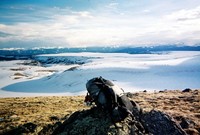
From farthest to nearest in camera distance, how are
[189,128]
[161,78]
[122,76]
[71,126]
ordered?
1. [122,76]
2. [161,78]
3. [189,128]
4. [71,126]

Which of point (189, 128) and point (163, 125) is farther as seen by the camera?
point (189, 128)

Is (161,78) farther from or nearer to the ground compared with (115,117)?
nearer to the ground

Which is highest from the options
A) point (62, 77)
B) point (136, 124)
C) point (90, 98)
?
point (90, 98)

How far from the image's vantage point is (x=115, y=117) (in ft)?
33.2

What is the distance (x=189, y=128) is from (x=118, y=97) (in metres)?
4.38

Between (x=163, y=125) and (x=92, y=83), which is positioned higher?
(x=92, y=83)

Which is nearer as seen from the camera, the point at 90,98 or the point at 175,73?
the point at 90,98

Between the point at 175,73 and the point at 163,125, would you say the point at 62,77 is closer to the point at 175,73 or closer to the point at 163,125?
the point at 175,73

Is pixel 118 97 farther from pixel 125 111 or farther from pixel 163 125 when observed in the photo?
pixel 163 125

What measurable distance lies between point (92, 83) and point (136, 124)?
2.21 metres

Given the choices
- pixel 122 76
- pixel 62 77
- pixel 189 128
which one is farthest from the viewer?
pixel 62 77

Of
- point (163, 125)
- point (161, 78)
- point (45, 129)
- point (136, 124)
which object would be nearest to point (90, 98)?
point (136, 124)

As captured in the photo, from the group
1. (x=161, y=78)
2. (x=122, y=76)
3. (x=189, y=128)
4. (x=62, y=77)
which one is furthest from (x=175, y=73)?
(x=189, y=128)

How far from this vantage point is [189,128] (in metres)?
12.5
